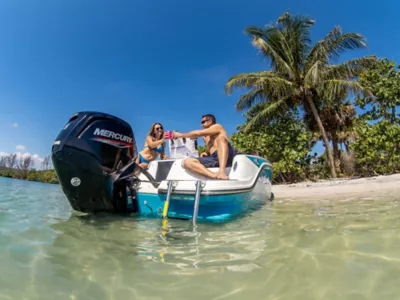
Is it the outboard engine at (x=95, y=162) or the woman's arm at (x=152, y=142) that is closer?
the outboard engine at (x=95, y=162)

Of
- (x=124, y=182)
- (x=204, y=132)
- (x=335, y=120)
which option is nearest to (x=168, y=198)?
(x=124, y=182)

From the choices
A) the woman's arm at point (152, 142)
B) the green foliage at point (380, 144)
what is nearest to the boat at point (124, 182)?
the woman's arm at point (152, 142)

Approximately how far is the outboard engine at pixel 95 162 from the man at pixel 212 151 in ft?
2.82

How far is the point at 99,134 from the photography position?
136 inches

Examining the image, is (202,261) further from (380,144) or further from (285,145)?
(380,144)

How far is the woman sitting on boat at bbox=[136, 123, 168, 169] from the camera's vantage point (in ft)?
16.5

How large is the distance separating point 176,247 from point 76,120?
2.10 m

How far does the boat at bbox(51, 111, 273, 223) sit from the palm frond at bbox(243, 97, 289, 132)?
8.84 meters

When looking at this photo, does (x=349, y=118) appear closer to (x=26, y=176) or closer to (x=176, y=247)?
(x=176, y=247)

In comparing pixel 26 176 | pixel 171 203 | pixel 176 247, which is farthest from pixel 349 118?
pixel 26 176

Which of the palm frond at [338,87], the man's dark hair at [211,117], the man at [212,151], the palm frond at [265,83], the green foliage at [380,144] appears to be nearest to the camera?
the man at [212,151]

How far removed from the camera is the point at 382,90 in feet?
37.7

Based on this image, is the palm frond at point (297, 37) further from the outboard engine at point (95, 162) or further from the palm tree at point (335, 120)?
the outboard engine at point (95, 162)

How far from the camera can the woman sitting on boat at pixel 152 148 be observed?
5.04 metres
